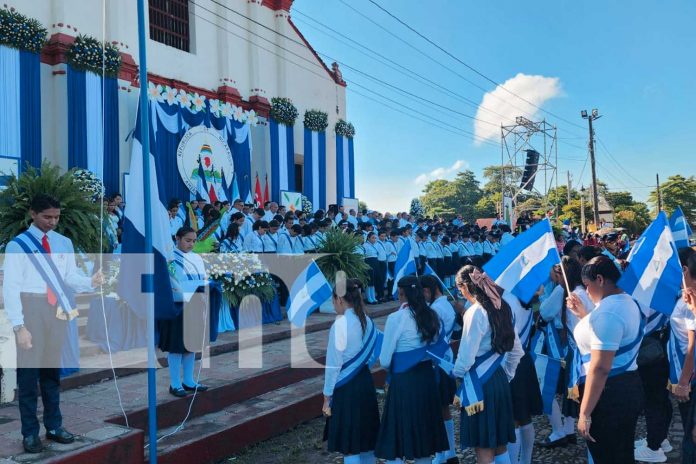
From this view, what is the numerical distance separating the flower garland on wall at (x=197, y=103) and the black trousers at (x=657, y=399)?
11.4 m

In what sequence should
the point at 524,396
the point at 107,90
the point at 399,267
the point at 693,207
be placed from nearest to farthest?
the point at 524,396 → the point at 399,267 → the point at 107,90 → the point at 693,207

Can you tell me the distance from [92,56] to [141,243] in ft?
31.2

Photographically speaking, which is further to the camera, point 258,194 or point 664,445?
point 258,194

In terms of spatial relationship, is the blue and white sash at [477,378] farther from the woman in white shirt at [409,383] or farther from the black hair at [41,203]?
the black hair at [41,203]

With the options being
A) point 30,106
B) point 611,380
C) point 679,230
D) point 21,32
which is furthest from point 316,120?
point 611,380

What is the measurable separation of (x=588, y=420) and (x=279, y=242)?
7443mm

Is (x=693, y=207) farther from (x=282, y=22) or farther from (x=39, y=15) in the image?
(x=39, y=15)

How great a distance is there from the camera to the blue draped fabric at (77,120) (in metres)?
11.7

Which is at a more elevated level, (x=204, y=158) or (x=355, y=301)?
(x=204, y=158)

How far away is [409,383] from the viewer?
13.0 ft

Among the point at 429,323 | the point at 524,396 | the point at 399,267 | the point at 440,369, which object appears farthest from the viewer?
the point at 399,267

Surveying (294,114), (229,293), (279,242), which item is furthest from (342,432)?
(294,114)

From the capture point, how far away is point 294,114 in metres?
17.9

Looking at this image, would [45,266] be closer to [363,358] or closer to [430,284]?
[363,358]
